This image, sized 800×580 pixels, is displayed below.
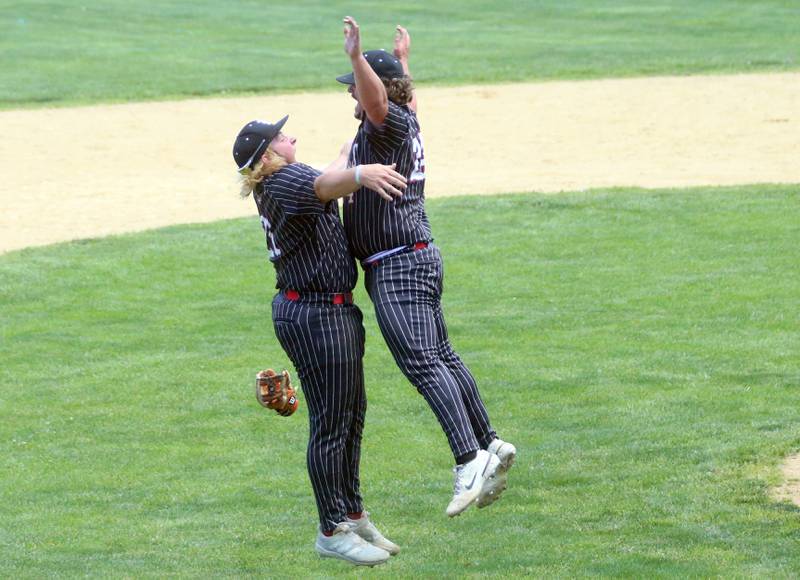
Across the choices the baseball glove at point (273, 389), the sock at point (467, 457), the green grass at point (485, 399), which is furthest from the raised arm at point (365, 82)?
the green grass at point (485, 399)

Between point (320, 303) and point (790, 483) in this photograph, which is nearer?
point (320, 303)

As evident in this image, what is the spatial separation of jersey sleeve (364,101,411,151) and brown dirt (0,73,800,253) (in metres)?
10.8

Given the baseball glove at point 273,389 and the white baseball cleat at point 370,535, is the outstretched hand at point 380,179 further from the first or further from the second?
the white baseball cleat at point 370,535

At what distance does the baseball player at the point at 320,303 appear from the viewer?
7.13 m

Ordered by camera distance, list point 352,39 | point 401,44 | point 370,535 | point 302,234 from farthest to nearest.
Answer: point 401,44
point 370,535
point 302,234
point 352,39

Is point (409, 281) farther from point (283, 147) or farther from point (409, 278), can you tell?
point (283, 147)

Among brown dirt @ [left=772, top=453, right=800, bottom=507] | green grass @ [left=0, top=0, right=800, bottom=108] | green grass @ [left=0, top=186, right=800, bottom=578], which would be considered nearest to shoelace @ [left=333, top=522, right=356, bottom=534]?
green grass @ [left=0, top=186, right=800, bottom=578]

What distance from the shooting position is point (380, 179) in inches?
264

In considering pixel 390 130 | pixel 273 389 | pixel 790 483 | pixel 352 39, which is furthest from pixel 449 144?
pixel 352 39

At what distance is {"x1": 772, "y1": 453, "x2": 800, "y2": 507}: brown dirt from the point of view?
8.95 metres

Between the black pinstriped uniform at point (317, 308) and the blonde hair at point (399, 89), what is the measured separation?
634 mm

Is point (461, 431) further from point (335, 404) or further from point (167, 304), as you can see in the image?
point (167, 304)

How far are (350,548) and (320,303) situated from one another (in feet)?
4.26

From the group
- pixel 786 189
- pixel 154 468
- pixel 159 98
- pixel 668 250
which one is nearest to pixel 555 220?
pixel 668 250
